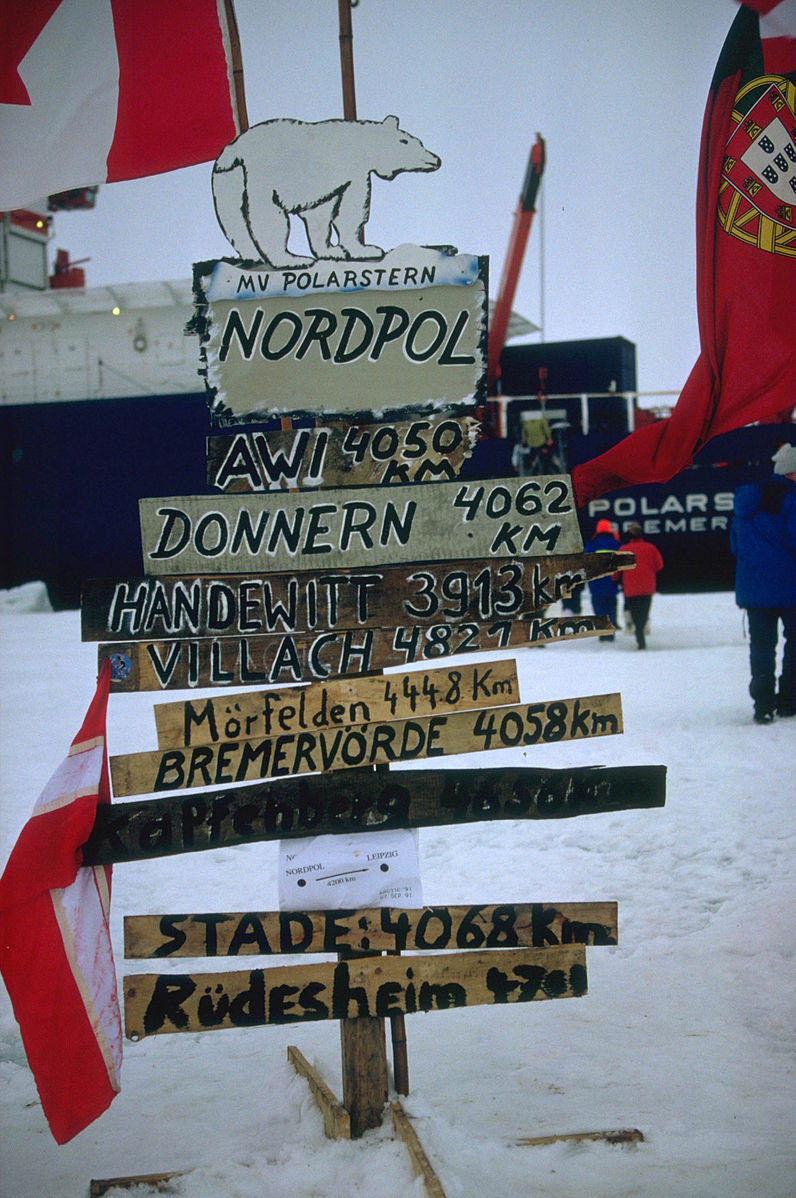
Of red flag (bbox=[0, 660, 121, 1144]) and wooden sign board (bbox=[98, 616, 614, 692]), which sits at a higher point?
wooden sign board (bbox=[98, 616, 614, 692])

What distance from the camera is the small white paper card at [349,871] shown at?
2684 mm

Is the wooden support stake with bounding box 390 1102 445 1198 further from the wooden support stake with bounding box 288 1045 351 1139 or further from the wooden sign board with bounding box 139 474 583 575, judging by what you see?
the wooden sign board with bounding box 139 474 583 575

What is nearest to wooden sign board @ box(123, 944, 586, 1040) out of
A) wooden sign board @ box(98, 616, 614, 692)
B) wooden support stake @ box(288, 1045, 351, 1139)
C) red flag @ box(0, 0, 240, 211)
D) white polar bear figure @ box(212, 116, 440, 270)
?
wooden support stake @ box(288, 1045, 351, 1139)

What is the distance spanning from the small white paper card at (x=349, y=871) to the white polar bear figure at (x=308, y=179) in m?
1.65

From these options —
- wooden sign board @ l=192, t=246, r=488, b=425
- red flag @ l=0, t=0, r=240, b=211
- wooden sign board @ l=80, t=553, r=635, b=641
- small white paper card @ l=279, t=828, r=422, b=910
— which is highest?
red flag @ l=0, t=0, r=240, b=211

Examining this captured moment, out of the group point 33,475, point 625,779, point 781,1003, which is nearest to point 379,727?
point 625,779

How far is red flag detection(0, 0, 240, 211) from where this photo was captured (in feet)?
11.2

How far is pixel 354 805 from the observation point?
2.69m

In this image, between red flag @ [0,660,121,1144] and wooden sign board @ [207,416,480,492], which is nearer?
red flag @ [0,660,121,1144]

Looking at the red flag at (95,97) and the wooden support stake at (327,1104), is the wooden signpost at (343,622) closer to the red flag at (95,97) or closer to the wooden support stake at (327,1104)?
the wooden support stake at (327,1104)

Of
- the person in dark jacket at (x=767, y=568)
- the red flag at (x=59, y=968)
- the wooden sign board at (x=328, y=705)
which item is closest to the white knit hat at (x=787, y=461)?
the person in dark jacket at (x=767, y=568)

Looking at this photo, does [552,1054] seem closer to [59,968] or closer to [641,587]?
[59,968]

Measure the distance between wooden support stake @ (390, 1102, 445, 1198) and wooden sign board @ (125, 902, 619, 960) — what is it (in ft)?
1.46

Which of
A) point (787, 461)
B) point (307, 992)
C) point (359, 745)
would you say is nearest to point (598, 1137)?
point (307, 992)
